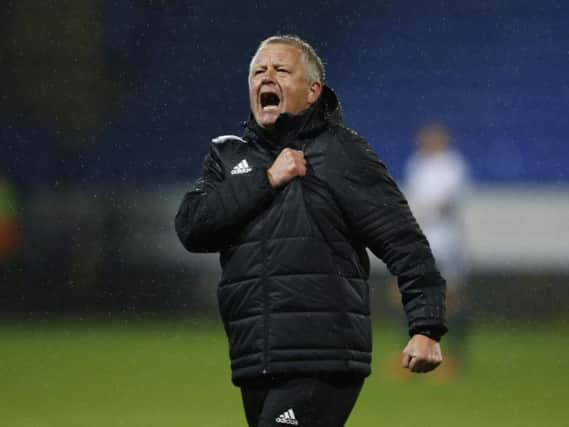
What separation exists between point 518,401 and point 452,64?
1269 centimetres

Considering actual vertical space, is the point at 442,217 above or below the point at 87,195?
below

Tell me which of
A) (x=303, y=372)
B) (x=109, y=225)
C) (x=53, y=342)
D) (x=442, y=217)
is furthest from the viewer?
(x=109, y=225)

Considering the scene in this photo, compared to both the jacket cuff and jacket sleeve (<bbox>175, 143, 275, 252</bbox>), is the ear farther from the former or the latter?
the jacket cuff

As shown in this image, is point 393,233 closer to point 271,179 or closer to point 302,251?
point 302,251

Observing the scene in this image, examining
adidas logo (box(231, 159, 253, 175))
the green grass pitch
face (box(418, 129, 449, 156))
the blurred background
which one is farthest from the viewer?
the blurred background

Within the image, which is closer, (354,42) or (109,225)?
(109,225)

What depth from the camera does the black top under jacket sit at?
16.0ft

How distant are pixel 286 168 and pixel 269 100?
0.30 meters

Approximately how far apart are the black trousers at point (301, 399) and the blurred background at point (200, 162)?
5854 millimetres

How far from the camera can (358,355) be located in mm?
4926

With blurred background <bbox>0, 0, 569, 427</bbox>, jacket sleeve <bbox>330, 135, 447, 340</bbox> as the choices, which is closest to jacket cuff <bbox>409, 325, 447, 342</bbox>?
jacket sleeve <bbox>330, 135, 447, 340</bbox>

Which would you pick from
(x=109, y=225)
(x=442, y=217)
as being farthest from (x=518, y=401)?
(x=109, y=225)

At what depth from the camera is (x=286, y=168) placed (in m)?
4.93

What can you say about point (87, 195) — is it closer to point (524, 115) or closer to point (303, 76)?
point (524, 115)
